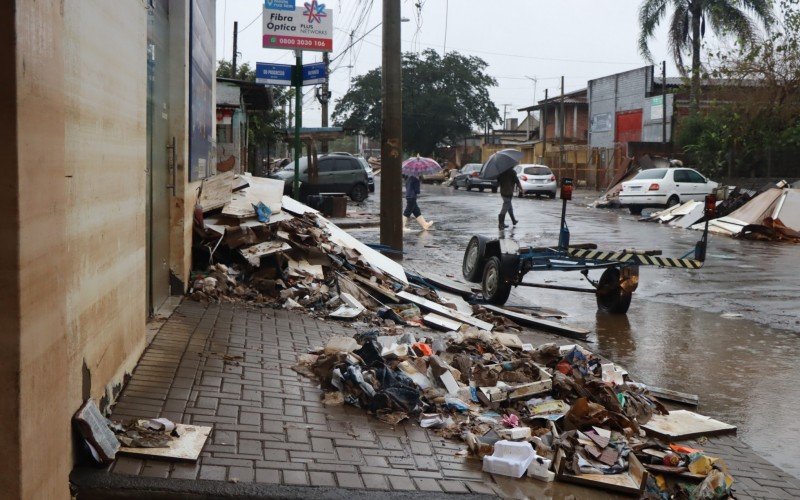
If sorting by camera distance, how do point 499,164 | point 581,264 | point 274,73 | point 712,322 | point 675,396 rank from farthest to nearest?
point 274,73
point 499,164
point 581,264
point 712,322
point 675,396

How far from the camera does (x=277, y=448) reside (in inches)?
184

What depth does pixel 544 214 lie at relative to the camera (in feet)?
90.8

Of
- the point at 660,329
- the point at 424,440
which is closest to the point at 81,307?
the point at 424,440

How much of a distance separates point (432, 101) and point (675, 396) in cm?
6878

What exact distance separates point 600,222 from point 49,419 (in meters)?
23.5

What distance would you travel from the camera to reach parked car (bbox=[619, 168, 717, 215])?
29.3 metres

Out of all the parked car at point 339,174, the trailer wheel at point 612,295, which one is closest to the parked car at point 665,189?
the parked car at point 339,174

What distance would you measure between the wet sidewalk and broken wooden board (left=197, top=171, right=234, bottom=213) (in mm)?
3333

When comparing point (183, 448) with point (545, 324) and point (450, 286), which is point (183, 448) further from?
point (450, 286)

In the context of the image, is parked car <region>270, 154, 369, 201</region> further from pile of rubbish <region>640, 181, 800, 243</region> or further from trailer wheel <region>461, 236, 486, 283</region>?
trailer wheel <region>461, 236, 486, 283</region>

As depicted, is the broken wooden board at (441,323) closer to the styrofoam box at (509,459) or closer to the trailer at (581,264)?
the trailer at (581,264)

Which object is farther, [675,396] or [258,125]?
[258,125]

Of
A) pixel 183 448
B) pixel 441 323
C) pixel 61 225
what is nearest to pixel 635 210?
pixel 441 323

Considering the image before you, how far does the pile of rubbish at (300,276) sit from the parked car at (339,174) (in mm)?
20083
